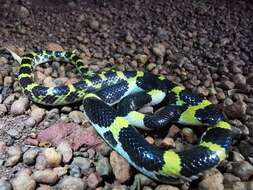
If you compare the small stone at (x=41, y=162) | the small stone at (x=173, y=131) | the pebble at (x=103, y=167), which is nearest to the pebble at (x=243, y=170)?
the small stone at (x=173, y=131)

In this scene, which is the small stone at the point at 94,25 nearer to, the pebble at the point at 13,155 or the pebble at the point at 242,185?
the pebble at the point at 13,155

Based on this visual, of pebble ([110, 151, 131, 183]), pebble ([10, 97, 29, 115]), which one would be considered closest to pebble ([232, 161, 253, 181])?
pebble ([110, 151, 131, 183])

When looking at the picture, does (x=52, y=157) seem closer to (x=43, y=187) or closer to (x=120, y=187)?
(x=43, y=187)

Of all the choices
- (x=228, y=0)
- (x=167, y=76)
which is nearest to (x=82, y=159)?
(x=167, y=76)

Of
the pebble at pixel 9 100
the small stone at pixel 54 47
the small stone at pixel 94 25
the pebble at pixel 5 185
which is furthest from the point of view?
the small stone at pixel 94 25

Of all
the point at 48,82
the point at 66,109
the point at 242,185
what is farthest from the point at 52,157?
the point at 242,185

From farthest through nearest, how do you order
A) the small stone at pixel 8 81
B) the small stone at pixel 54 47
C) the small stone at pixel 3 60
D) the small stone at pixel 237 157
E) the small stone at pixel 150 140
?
the small stone at pixel 54 47
the small stone at pixel 3 60
the small stone at pixel 8 81
the small stone at pixel 150 140
the small stone at pixel 237 157

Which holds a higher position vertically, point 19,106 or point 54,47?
point 54,47
